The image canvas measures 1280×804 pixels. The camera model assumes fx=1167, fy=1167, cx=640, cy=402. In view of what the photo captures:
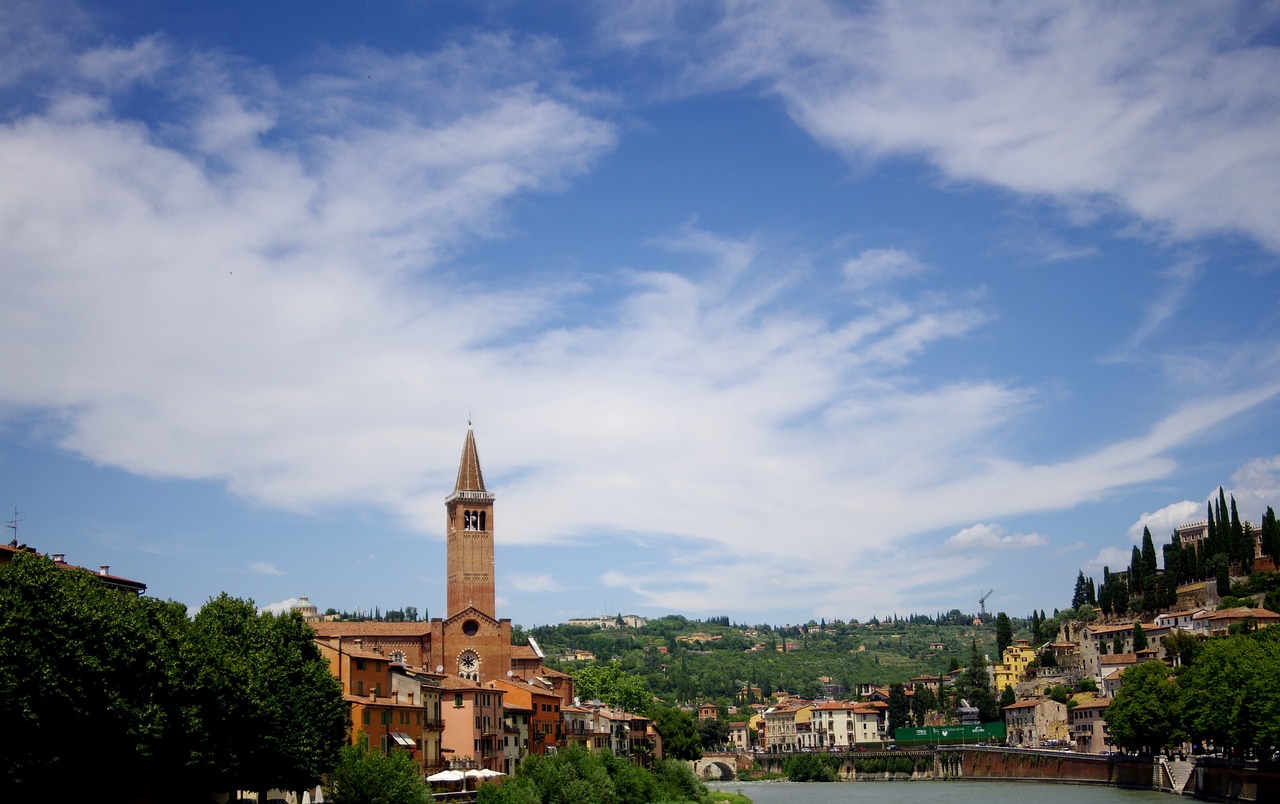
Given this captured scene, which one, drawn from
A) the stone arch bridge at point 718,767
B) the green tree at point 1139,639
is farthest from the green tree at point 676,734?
the green tree at point 1139,639

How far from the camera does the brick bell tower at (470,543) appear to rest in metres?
94.9

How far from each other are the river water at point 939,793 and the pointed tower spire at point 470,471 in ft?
132

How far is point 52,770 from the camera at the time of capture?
34.4 meters

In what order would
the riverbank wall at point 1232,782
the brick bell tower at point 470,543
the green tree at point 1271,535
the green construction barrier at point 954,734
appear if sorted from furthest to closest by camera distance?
the green construction barrier at point 954,734
the green tree at point 1271,535
the brick bell tower at point 470,543
the riverbank wall at point 1232,782

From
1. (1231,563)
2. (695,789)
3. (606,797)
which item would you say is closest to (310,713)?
(606,797)

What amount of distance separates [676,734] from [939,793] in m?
25.4

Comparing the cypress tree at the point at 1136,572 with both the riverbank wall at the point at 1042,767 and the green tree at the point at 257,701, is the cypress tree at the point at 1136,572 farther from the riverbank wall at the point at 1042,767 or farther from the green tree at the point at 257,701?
the green tree at the point at 257,701

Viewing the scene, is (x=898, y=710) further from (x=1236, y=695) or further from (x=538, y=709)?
(x=1236, y=695)

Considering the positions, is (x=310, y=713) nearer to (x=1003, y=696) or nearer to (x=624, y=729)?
(x=624, y=729)

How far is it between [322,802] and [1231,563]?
124008 mm

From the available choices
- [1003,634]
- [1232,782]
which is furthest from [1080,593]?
[1232,782]

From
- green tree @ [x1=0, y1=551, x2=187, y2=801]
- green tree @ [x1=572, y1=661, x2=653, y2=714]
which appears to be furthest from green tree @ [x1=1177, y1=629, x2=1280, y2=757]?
green tree @ [x1=0, y1=551, x2=187, y2=801]

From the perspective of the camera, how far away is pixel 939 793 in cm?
11006

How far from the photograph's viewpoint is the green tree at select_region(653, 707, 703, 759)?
113625 millimetres
